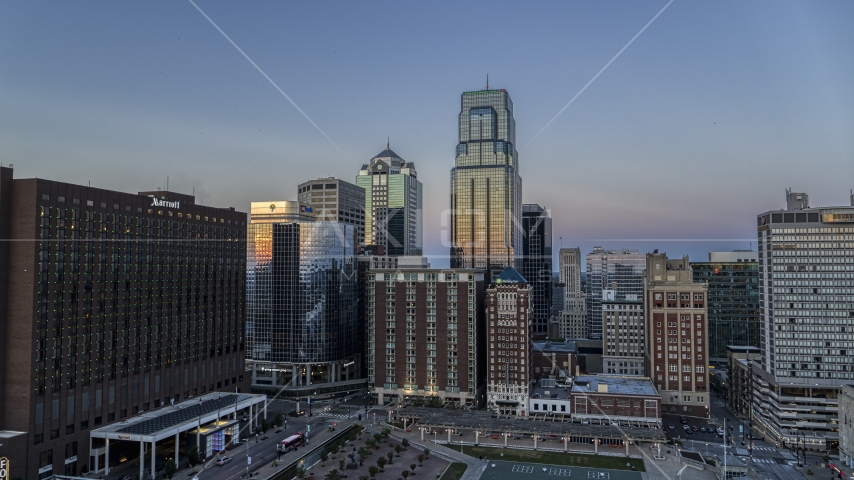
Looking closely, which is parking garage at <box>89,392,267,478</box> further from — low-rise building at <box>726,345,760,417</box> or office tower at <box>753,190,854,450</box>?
low-rise building at <box>726,345,760,417</box>

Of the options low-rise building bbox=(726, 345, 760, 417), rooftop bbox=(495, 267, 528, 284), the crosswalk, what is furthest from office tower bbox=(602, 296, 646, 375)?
the crosswalk

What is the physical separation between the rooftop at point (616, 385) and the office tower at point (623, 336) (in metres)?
25.6

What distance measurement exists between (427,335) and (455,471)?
50.5 m

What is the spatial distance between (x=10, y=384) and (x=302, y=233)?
9317 cm

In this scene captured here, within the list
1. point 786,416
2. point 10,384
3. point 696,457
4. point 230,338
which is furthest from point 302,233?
point 786,416

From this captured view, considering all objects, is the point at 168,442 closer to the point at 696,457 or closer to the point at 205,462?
the point at 205,462

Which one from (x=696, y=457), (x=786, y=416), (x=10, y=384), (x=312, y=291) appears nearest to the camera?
(x=10, y=384)

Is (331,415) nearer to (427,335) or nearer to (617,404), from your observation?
(427,335)

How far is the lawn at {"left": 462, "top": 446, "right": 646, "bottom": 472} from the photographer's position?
112m

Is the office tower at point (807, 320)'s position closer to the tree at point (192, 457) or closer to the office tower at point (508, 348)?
the office tower at point (508, 348)

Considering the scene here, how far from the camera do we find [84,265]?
354ft

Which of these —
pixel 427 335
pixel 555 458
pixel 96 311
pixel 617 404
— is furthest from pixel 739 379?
pixel 96 311

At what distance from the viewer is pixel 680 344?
15388 cm

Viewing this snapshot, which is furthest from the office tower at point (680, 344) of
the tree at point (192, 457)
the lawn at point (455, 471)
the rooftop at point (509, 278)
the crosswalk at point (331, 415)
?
the tree at point (192, 457)
